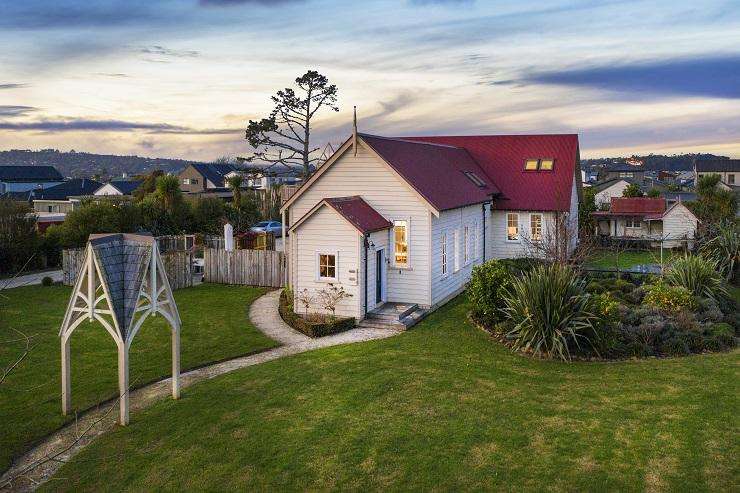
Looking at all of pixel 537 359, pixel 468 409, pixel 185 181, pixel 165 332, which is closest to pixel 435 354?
pixel 537 359

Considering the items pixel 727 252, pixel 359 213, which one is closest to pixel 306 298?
pixel 359 213

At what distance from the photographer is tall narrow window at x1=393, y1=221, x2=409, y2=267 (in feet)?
72.3

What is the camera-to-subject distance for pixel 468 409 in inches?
496

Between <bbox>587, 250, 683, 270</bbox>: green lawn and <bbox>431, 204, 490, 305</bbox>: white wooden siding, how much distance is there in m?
6.30

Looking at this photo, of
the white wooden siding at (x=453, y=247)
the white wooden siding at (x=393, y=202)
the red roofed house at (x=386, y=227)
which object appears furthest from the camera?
the white wooden siding at (x=453, y=247)

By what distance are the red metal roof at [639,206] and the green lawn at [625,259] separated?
4438mm

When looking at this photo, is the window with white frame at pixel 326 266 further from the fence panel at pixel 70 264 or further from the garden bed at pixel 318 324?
the fence panel at pixel 70 264

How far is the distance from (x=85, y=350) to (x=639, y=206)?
119ft

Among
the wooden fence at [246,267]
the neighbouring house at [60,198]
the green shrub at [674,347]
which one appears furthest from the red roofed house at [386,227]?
the neighbouring house at [60,198]

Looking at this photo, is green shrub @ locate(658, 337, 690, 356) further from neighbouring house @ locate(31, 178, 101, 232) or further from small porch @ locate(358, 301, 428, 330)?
neighbouring house @ locate(31, 178, 101, 232)

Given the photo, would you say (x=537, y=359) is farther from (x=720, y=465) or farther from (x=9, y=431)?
(x=9, y=431)

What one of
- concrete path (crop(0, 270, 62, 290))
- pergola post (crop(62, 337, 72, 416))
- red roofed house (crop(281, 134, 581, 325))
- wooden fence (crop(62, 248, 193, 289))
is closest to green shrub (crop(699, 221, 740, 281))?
red roofed house (crop(281, 134, 581, 325))

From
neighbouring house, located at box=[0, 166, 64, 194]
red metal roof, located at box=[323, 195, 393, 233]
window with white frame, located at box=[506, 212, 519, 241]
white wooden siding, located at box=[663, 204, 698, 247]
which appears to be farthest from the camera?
neighbouring house, located at box=[0, 166, 64, 194]

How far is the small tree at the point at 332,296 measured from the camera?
20297 mm
